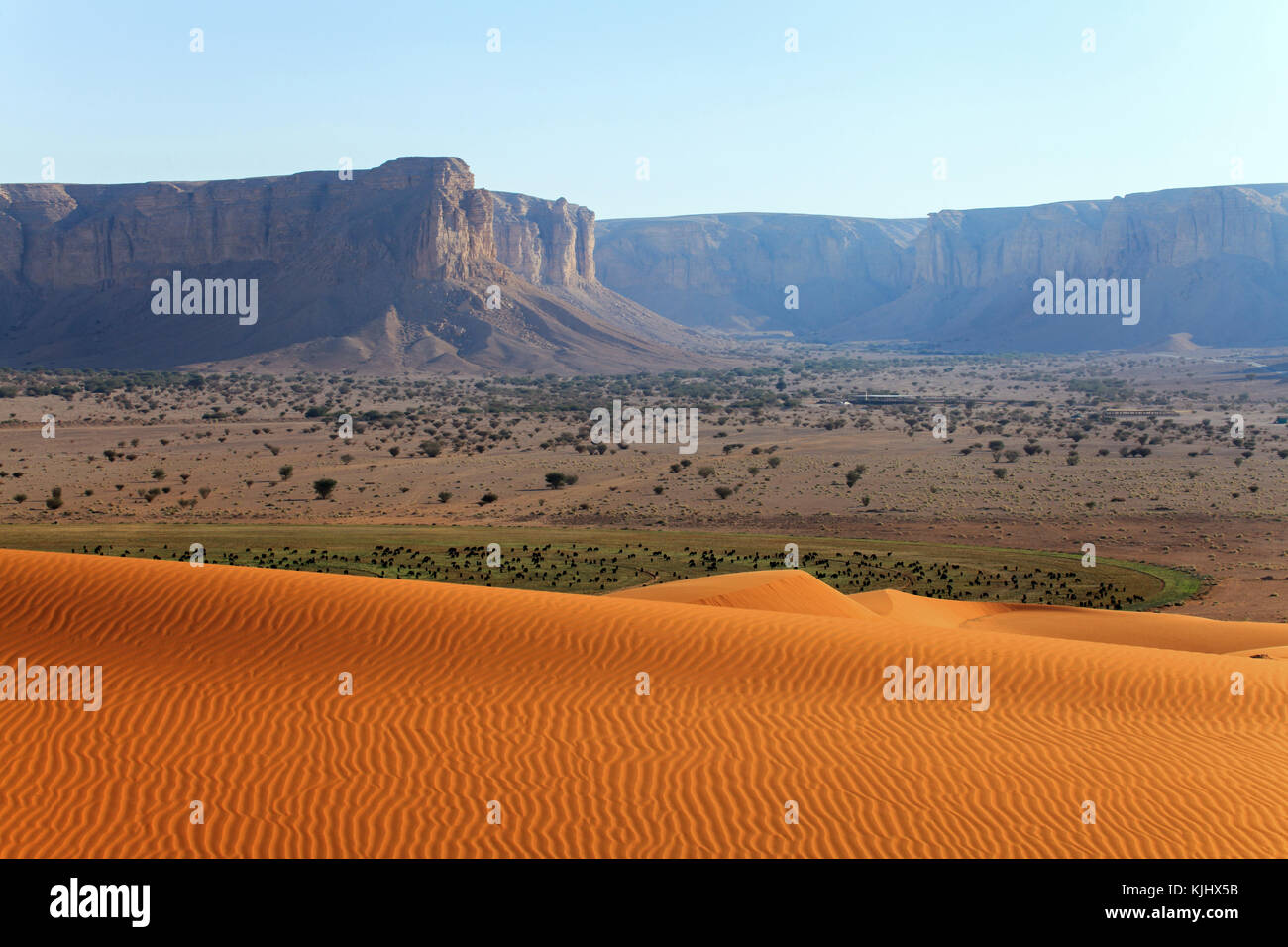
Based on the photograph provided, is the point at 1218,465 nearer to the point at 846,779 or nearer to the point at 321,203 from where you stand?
the point at 846,779

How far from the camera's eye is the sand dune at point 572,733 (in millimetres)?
9438

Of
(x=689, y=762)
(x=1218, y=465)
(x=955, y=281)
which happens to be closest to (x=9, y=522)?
(x=689, y=762)

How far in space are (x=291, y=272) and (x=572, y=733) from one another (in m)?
110

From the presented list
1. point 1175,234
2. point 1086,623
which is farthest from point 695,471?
point 1175,234

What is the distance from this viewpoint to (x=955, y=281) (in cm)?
19775

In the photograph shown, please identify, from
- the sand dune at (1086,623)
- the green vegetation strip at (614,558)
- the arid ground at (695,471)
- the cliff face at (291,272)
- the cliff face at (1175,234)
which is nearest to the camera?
the sand dune at (1086,623)

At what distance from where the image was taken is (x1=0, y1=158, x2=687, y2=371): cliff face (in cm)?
10531

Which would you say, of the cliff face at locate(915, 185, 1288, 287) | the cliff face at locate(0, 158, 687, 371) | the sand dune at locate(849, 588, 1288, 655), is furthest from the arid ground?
the cliff face at locate(915, 185, 1288, 287)

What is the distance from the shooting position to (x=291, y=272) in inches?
4441

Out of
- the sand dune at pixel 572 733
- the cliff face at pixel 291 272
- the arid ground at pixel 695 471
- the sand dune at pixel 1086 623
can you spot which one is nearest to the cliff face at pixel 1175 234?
the cliff face at pixel 291 272

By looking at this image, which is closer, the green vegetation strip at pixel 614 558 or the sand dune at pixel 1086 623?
the sand dune at pixel 1086 623

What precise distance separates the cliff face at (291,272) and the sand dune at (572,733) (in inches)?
3406

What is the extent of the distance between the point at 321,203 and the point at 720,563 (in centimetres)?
10174

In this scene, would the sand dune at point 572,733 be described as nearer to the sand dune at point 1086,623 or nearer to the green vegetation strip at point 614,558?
the sand dune at point 1086,623
